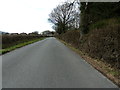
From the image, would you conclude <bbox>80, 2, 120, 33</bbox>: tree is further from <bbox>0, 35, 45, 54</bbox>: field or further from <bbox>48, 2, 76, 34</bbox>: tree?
<bbox>48, 2, 76, 34</bbox>: tree

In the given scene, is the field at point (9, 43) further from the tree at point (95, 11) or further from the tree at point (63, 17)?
the tree at point (63, 17)

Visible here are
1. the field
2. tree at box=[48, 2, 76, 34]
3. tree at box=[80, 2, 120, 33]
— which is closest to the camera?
tree at box=[80, 2, 120, 33]

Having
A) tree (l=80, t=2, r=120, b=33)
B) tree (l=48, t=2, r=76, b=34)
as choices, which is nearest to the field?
tree (l=80, t=2, r=120, b=33)

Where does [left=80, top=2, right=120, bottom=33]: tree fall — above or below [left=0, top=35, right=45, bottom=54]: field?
above

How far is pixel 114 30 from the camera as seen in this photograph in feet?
29.9

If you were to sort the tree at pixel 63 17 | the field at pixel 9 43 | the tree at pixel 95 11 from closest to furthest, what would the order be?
the tree at pixel 95 11
the field at pixel 9 43
the tree at pixel 63 17

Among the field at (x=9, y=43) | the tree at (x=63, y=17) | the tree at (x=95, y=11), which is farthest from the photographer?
the tree at (x=63, y=17)

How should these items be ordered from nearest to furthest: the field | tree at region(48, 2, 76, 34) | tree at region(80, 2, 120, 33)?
tree at region(80, 2, 120, 33) → the field → tree at region(48, 2, 76, 34)

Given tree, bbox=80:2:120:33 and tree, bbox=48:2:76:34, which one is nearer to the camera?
tree, bbox=80:2:120:33

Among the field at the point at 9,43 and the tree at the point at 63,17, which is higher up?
the tree at the point at 63,17

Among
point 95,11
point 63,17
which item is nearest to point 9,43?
point 95,11

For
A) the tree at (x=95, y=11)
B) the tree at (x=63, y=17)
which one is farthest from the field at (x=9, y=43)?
the tree at (x=63, y=17)

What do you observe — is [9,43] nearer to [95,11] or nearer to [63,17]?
[95,11]

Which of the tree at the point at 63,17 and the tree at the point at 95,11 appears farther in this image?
the tree at the point at 63,17
